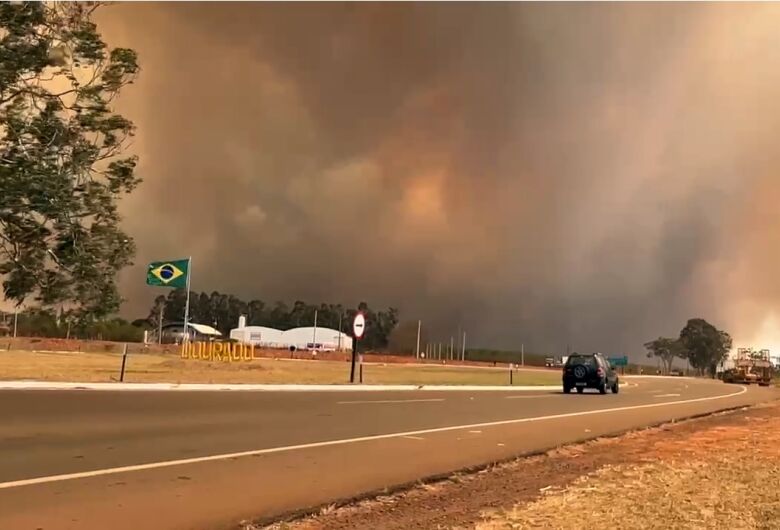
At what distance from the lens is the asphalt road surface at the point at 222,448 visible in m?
7.58

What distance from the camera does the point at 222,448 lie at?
11477 mm

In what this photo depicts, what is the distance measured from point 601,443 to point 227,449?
7.46 metres

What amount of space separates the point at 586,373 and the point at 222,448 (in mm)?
25779

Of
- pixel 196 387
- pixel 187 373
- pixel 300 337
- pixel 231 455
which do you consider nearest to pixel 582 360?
pixel 196 387

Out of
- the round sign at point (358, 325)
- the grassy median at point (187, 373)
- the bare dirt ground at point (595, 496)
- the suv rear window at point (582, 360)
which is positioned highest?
the round sign at point (358, 325)

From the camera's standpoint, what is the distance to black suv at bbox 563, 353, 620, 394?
34.2 metres

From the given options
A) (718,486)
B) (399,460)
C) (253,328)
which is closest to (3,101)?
(399,460)

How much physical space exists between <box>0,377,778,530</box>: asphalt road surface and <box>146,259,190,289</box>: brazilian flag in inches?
1104

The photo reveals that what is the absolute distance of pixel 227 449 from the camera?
37.4 feet

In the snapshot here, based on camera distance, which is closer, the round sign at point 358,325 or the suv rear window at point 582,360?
the round sign at point 358,325

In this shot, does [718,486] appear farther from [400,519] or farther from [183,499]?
[183,499]

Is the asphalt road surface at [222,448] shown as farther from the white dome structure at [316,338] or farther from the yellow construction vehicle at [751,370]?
the white dome structure at [316,338]

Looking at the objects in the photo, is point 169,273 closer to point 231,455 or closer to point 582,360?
point 582,360

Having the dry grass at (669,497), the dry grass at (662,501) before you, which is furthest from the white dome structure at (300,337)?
the dry grass at (662,501)
